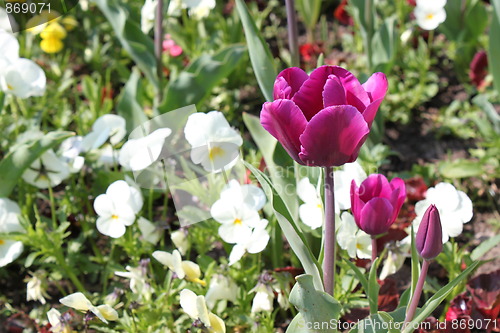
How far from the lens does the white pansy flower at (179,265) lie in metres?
1.51

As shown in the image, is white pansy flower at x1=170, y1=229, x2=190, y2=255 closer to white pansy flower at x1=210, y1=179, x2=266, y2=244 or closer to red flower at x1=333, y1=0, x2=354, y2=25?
white pansy flower at x1=210, y1=179, x2=266, y2=244

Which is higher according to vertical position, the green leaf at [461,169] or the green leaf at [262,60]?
the green leaf at [262,60]

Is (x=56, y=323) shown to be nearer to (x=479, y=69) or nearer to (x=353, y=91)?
(x=353, y=91)

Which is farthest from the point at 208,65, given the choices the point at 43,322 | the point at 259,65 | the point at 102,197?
the point at 43,322

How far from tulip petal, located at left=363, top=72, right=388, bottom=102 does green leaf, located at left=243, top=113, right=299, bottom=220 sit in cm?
56

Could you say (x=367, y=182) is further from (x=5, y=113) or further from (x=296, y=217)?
(x=5, y=113)

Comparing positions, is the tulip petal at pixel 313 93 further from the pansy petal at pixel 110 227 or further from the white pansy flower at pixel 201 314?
the pansy petal at pixel 110 227

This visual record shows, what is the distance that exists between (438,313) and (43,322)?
103cm

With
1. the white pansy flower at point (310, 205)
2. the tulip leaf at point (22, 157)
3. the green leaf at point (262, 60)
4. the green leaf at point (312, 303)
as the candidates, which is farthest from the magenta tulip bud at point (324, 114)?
the tulip leaf at point (22, 157)

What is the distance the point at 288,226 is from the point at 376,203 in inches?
6.7

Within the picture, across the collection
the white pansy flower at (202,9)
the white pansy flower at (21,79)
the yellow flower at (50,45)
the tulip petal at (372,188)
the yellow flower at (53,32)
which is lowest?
the yellow flower at (50,45)

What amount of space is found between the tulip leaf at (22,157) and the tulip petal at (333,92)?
34.8 inches

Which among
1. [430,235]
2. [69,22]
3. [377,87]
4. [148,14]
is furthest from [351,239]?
[69,22]

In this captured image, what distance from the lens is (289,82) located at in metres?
1.17
